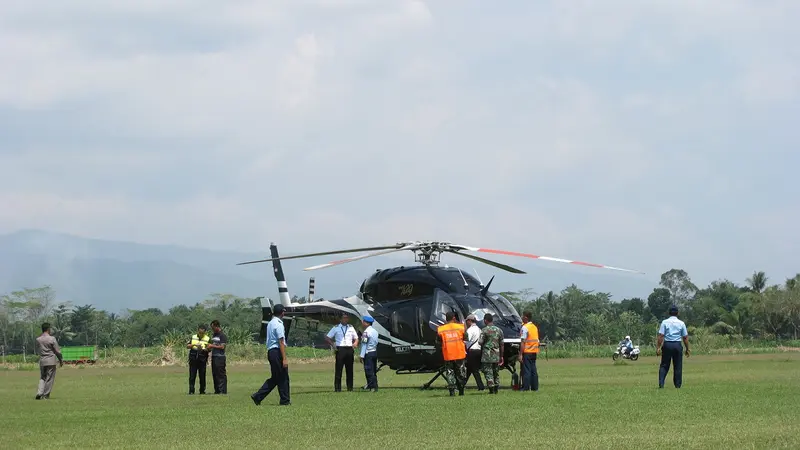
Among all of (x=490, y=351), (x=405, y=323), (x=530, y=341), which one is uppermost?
(x=405, y=323)

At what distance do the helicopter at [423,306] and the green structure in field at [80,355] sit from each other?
29080 millimetres

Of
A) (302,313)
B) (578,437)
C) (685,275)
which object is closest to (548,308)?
(685,275)

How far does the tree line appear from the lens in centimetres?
8662

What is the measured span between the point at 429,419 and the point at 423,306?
966cm

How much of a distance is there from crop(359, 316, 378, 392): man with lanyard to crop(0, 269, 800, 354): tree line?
201 ft

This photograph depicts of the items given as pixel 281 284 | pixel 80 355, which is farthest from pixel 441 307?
pixel 80 355

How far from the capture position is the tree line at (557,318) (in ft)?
284

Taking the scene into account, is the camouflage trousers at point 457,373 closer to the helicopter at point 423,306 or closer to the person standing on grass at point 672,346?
the helicopter at point 423,306

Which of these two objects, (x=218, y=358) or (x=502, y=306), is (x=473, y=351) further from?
(x=218, y=358)

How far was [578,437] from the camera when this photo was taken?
1277 centimetres

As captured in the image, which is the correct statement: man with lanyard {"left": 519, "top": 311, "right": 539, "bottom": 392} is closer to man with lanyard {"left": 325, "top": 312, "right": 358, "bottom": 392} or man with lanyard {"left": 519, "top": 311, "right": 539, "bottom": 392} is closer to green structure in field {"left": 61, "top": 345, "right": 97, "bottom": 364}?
man with lanyard {"left": 325, "top": 312, "right": 358, "bottom": 392}

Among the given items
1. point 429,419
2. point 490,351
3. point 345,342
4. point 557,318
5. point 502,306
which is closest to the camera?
point 429,419

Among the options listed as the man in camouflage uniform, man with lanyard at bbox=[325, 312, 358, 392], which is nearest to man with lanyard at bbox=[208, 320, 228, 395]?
man with lanyard at bbox=[325, 312, 358, 392]

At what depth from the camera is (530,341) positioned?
2295 cm
